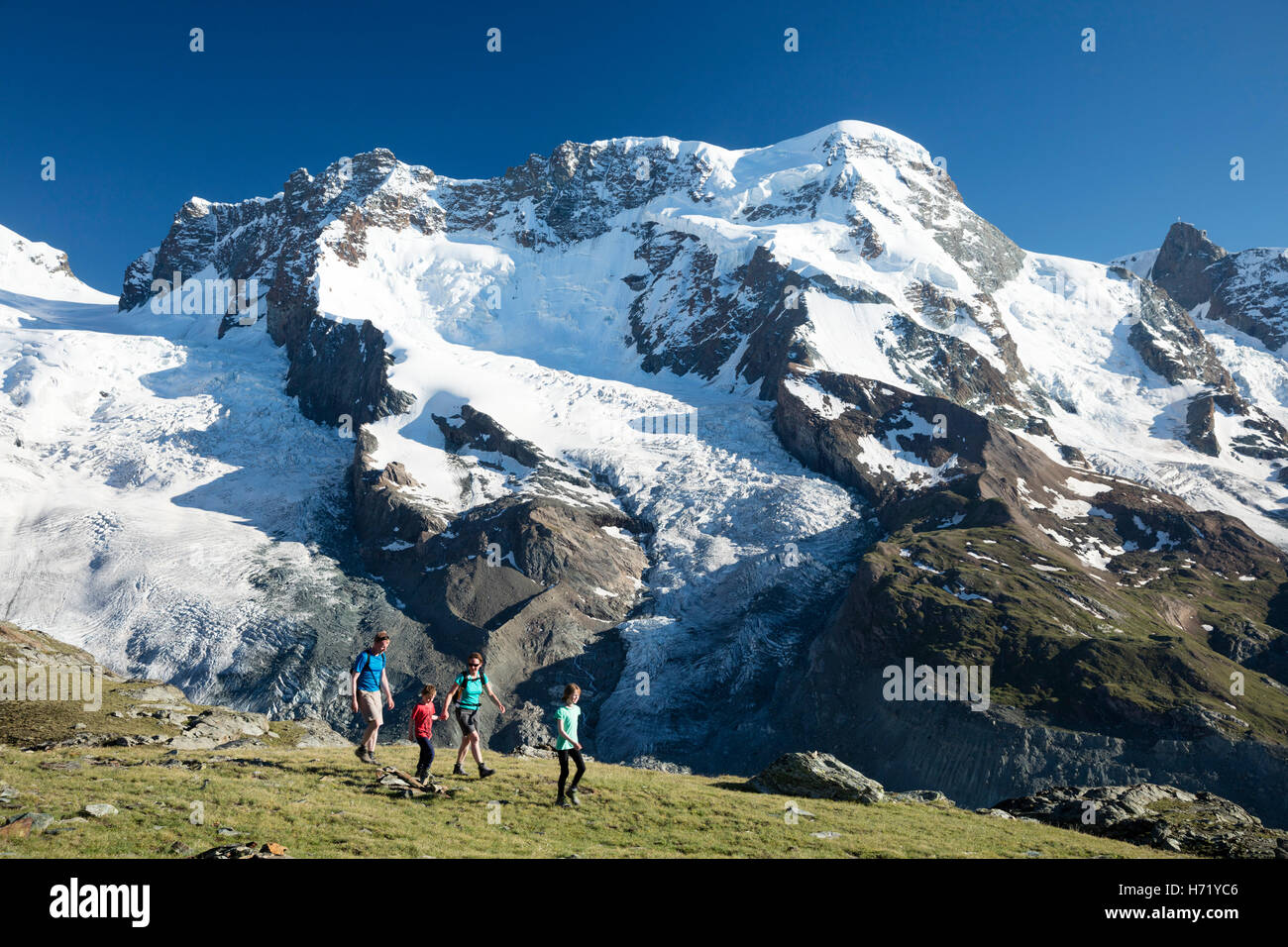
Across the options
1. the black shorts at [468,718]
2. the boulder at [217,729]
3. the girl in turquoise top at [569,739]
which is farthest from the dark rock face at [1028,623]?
the black shorts at [468,718]

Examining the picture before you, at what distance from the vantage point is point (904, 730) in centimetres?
8406

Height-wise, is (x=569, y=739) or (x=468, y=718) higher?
(x=468, y=718)

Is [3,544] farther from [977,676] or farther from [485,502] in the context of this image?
[977,676]

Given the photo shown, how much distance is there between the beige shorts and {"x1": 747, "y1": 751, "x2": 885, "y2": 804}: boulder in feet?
47.0

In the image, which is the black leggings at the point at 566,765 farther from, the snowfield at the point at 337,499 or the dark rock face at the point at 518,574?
the snowfield at the point at 337,499

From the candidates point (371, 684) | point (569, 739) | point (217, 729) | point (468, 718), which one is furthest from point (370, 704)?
point (217, 729)

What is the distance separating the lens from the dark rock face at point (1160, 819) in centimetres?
2459

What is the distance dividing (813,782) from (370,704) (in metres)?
16.8

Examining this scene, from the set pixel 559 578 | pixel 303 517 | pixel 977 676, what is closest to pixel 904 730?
pixel 977 676

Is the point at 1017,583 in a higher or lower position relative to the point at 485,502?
lower

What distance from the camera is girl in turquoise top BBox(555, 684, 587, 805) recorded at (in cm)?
2233

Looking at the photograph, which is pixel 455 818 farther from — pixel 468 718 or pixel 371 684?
pixel 371 684

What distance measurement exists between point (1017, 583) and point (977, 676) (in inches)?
920

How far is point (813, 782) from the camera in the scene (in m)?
30.7
